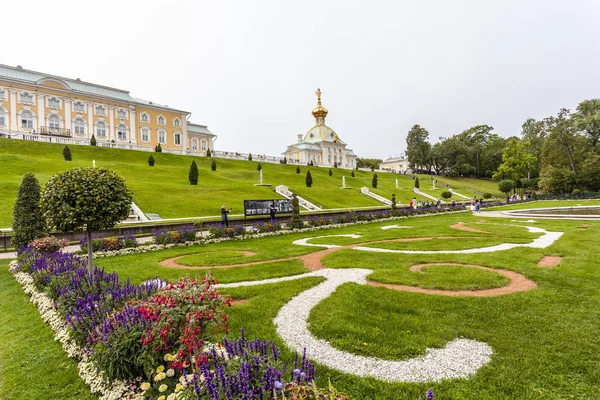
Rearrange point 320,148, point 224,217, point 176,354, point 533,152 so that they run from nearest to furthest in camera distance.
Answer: point 176,354 → point 224,217 → point 533,152 → point 320,148

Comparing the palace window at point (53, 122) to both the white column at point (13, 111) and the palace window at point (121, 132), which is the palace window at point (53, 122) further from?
the palace window at point (121, 132)

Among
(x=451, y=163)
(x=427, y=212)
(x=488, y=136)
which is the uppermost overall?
(x=488, y=136)

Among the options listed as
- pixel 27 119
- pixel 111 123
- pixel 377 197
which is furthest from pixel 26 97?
pixel 377 197

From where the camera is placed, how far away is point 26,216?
40.7 ft

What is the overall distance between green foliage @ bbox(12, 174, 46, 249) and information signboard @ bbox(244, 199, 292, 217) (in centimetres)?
1132

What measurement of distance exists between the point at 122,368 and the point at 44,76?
6873 cm

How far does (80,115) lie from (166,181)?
1362 inches

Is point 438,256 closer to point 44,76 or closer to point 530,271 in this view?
point 530,271

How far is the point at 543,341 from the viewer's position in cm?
478

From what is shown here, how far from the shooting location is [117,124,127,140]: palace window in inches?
2391

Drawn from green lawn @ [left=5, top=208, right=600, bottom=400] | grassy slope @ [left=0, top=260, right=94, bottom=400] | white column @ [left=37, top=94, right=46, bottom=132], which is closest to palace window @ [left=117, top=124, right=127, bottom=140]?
white column @ [left=37, top=94, right=46, bottom=132]

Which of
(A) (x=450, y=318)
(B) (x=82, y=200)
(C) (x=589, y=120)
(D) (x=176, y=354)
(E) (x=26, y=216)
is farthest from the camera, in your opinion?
(C) (x=589, y=120)

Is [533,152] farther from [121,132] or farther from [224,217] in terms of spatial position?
[121,132]

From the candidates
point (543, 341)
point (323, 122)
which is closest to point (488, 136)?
point (323, 122)
